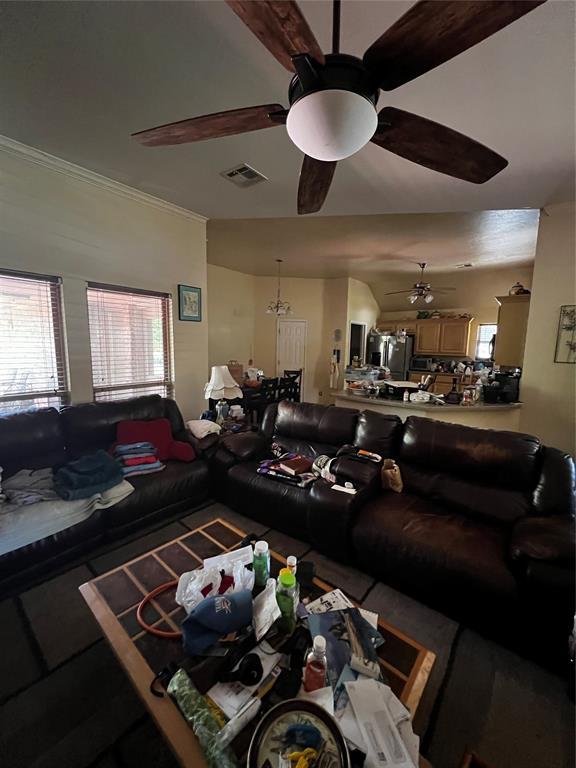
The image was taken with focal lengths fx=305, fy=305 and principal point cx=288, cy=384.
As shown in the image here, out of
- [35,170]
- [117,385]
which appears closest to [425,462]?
[117,385]

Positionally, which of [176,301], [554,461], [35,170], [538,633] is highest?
[35,170]

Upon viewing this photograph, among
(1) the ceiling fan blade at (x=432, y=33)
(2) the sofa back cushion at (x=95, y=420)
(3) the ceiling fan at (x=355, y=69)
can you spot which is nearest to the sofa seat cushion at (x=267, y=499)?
(2) the sofa back cushion at (x=95, y=420)

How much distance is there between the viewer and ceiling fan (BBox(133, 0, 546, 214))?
0.83 m

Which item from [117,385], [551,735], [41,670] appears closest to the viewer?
[551,735]

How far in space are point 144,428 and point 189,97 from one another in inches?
92.9

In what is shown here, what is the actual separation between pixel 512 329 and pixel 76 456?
5.44 meters

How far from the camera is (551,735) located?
1.18m

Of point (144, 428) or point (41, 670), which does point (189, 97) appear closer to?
point (144, 428)

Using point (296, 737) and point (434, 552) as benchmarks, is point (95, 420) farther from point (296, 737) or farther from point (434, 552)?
point (434, 552)

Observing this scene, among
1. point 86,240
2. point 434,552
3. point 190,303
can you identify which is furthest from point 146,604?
point 190,303

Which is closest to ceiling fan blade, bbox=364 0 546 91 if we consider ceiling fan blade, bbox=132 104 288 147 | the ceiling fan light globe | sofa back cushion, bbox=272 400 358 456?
the ceiling fan light globe

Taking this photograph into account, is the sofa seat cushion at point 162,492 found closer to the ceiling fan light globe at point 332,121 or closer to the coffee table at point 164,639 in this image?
the coffee table at point 164,639

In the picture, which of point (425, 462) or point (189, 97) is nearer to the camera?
point (189, 97)

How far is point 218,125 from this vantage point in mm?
1296
